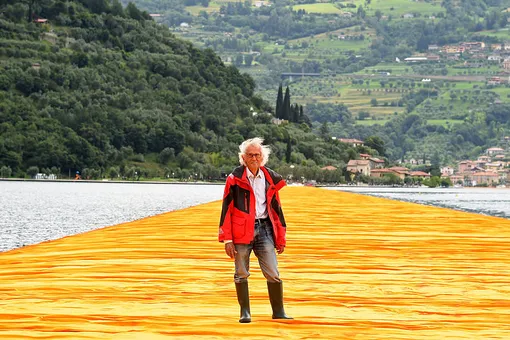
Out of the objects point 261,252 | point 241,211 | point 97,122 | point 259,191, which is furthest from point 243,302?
point 97,122

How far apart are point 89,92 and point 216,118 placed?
2288 cm

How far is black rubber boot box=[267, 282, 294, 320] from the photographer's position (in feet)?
34.7

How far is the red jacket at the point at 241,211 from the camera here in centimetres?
1034

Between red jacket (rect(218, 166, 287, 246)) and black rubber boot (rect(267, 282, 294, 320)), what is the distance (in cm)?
42

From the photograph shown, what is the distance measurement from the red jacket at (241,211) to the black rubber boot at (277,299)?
0.42 meters

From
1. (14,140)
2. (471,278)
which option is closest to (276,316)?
Result: (471,278)

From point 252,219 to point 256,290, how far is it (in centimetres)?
303

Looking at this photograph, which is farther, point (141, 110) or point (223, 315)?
point (141, 110)

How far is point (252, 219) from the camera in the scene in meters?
10.4

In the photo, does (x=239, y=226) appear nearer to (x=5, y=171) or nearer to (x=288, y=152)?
(x=5, y=171)

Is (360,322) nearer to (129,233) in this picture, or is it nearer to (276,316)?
(276,316)

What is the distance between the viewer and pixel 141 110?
7343 inches

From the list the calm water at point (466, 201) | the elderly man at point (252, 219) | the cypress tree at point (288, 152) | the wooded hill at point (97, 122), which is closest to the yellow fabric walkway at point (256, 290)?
the elderly man at point (252, 219)

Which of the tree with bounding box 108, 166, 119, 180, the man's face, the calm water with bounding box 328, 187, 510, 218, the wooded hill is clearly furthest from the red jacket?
the tree with bounding box 108, 166, 119, 180
